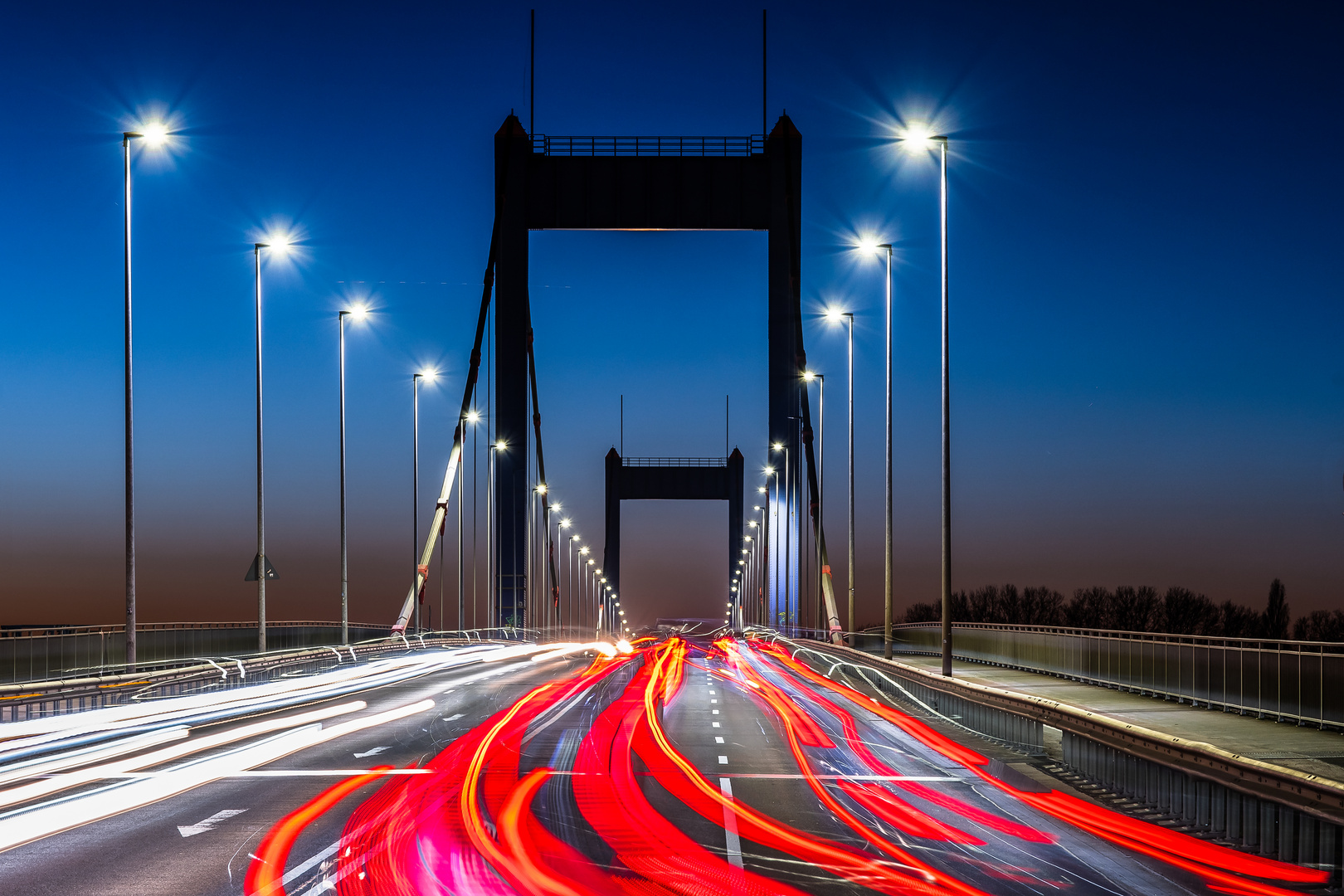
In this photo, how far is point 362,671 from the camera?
3294cm

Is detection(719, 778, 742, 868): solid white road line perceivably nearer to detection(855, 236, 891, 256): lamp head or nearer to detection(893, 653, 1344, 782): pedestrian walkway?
detection(893, 653, 1344, 782): pedestrian walkway

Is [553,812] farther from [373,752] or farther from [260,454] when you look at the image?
[260,454]

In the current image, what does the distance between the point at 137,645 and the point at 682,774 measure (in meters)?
23.7

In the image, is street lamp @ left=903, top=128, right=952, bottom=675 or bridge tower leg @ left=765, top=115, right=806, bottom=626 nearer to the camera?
street lamp @ left=903, top=128, right=952, bottom=675

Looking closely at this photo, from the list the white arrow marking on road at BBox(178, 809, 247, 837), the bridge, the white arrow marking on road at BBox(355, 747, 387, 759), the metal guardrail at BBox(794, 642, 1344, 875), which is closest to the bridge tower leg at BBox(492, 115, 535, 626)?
the bridge

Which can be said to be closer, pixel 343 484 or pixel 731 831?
pixel 731 831

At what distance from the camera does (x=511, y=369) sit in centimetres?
5972

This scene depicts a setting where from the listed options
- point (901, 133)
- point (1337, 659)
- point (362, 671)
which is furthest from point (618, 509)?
point (1337, 659)

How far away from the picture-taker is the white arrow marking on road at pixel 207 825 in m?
11.2

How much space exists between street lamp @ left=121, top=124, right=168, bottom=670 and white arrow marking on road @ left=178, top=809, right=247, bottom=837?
499 inches

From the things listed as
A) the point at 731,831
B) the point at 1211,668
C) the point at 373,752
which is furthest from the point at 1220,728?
the point at 373,752

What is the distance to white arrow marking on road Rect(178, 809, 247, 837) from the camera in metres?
11.2

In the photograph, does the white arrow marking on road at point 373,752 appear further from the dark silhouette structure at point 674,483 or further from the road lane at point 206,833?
the dark silhouette structure at point 674,483

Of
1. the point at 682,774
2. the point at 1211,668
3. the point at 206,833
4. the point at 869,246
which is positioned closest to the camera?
the point at 206,833
